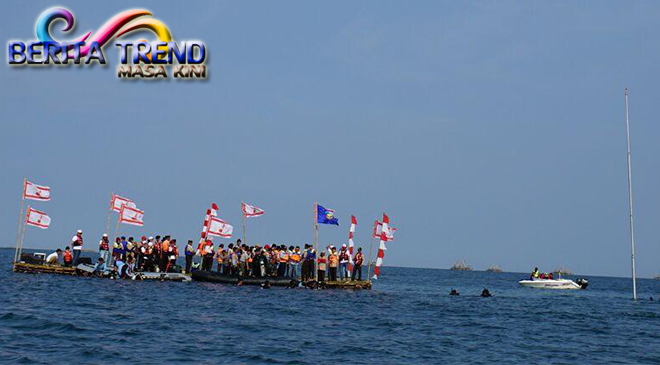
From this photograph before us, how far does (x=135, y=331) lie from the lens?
21.8 m

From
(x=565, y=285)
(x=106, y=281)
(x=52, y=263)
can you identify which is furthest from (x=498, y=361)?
(x=565, y=285)

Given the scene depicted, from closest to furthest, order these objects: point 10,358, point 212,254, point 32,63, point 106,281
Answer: point 10,358 < point 32,63 < point 106,281 < point 212,254

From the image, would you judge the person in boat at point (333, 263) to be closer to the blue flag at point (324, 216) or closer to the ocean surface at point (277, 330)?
the blue flag at point (324, 216)

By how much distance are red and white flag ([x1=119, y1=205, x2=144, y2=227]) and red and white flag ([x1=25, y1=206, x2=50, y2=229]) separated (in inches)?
184

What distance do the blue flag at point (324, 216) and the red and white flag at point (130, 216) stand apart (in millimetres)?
11948

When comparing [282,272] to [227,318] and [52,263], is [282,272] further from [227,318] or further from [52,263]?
[227,318]

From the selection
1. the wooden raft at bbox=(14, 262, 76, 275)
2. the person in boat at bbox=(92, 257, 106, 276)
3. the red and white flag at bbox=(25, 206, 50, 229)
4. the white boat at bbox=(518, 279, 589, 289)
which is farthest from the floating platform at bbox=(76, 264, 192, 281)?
the white boat at bbox=(518, 279, 589, 289)

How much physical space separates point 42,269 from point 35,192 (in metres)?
5.28

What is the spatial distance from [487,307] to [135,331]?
85.6ft

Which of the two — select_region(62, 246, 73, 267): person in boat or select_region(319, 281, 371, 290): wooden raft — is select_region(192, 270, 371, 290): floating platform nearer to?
select_region(319, 281, 371, 290): wooden raft

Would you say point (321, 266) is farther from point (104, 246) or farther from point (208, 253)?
point (104, 246)

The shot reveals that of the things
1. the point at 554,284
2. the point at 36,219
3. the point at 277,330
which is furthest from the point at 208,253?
the point at 554,284

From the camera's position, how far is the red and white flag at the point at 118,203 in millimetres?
45031

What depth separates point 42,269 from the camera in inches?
1781
